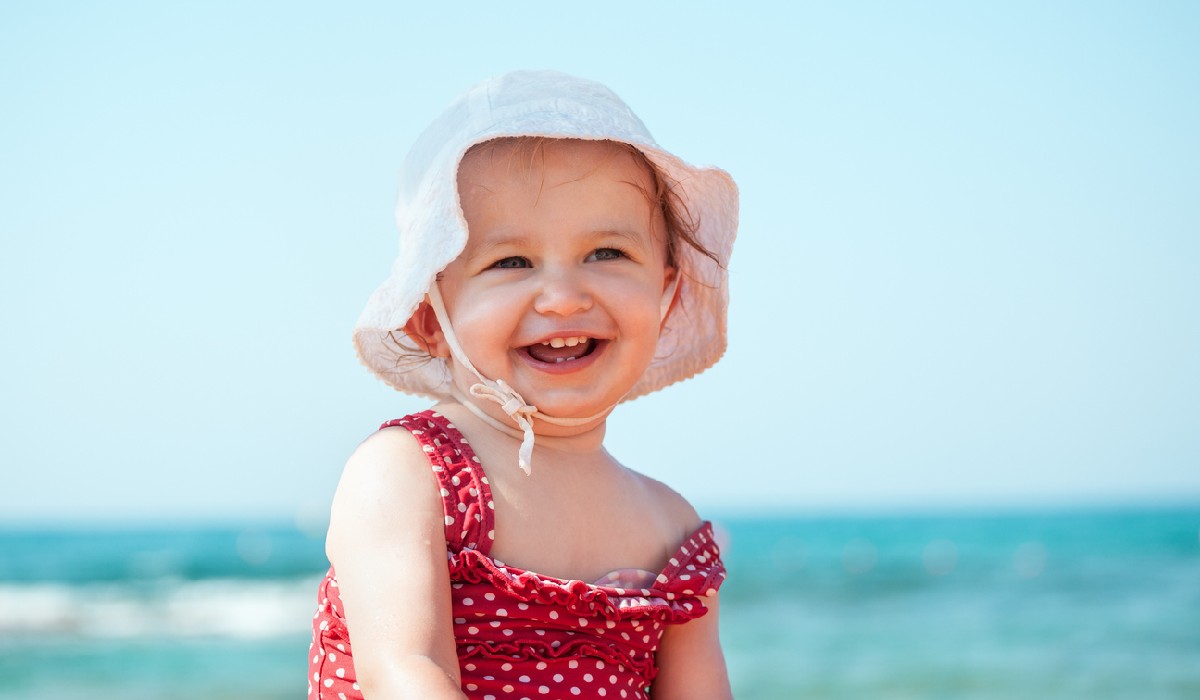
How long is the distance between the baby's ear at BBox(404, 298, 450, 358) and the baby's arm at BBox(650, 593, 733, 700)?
1.87 feet

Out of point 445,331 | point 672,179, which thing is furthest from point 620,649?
point 672,179

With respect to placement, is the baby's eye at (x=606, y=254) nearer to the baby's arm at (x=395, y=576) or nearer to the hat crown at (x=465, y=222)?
the hat crown at (x=465, y=222)

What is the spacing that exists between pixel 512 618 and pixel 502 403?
314 mm

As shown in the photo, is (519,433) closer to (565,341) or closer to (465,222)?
(565,341)

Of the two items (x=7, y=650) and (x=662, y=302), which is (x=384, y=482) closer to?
(x=662, y=302)

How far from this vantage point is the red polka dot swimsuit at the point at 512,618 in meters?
1.84

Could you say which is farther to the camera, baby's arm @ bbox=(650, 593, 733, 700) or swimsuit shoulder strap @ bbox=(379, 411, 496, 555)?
baby's arm @ bbox=(650, 593, 733, 700)

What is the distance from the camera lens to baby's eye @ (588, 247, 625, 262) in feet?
6.56

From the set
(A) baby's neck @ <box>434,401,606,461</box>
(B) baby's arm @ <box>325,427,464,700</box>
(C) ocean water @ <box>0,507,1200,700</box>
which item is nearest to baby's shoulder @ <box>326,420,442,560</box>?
(B) baby's arm @ <box>325,427,464,700</box>

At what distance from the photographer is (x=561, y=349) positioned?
6.61ft

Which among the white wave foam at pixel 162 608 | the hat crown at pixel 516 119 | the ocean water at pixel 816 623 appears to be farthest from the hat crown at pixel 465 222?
the white wave foam at pixel 162 608

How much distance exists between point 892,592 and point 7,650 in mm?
9809

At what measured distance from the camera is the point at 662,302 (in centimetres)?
228

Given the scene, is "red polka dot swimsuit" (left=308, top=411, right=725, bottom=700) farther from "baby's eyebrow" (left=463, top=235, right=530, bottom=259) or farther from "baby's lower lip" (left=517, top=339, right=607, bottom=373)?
"baby's eyebrow" (left=463, top=235, right=530, bottom=259)
